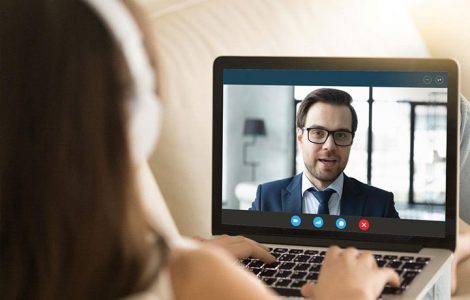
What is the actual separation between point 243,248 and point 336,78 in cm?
32

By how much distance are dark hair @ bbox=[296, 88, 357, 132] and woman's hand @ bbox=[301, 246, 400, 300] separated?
353mm

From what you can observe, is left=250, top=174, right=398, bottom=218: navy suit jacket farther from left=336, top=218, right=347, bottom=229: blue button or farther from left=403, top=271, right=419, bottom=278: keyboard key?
left=403, top=271, right=419, bottom=278: keyboard key

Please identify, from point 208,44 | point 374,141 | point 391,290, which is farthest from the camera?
point 208,44

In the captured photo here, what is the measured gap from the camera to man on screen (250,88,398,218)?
1.35 m

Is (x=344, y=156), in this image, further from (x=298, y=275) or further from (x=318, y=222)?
(x=298, y=275)

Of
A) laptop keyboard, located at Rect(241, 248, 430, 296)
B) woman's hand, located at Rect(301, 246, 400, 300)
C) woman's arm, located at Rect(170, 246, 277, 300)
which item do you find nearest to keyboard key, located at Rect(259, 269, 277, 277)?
laptop keyboard, located at Rect(241, 248, 430, 296)

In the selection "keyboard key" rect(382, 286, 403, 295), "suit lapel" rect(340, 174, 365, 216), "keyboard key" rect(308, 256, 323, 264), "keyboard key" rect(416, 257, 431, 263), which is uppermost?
"suit lapel" rect(340, 174, 365, 216)

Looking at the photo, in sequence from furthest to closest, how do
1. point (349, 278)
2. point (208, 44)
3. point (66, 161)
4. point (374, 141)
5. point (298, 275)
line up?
point (208, 44)
point (374, 141)
point (298, 275)
point (349, 278)
point (66, 161)

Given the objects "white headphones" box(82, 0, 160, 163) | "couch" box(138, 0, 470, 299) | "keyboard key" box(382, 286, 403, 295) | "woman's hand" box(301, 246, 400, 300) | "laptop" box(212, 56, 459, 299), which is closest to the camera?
"white headphones" box(82, 0, 160, 163)

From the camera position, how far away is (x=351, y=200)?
4.45ft

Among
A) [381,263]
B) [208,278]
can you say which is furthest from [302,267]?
[208,278]

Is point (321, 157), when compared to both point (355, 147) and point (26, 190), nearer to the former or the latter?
point (355, 147)

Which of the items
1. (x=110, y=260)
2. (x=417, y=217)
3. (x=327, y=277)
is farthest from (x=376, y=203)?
(x=110, y=260)

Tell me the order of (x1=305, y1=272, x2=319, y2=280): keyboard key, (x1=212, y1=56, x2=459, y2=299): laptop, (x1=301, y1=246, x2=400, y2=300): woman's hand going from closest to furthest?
(x1=301, y1=246, x2=400, y2=300): woman's hand
(x1=305, y1=272, x2=319, y2=280): keyboard key
(x1=212, y1=56, x2=459, y2=299): laptop
